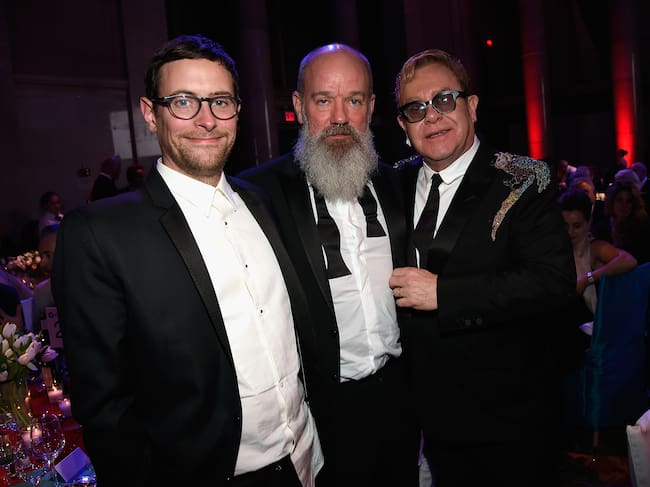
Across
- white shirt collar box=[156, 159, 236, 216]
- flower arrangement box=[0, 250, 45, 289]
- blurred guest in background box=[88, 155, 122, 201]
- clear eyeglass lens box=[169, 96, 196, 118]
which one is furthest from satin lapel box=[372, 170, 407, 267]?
blurred guest in background box=[88, 155, 122, 201]

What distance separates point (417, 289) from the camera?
1935mm

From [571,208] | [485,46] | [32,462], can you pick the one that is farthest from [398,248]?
[485,46]

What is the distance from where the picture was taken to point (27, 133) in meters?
8.15

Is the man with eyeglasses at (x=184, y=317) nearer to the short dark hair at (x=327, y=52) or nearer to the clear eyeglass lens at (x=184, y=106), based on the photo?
the clear eyeglass lens at (x=184, y=106)

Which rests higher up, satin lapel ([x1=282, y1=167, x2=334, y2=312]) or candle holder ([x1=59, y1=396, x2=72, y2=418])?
satin lapel ([x1=282, y1=167, x2=334, y2=312])

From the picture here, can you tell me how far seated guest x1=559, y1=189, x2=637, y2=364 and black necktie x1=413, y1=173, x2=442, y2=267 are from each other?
1.96m

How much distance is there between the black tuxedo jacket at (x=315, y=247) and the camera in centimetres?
200

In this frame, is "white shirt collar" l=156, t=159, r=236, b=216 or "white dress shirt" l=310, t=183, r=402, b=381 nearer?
"white shirt collar" l=156, t=159, r=236, b=216

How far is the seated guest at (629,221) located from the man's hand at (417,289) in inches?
140

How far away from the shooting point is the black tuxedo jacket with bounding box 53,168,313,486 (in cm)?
144

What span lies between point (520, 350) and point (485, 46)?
54.6 feet

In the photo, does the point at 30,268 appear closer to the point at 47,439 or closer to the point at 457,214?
the point at 47,439

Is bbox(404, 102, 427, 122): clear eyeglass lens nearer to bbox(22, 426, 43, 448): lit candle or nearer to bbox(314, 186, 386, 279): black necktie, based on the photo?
bbox(314, 186, 386, 279): black necktie

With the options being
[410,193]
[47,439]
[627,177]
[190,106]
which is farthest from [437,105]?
[627,177]
